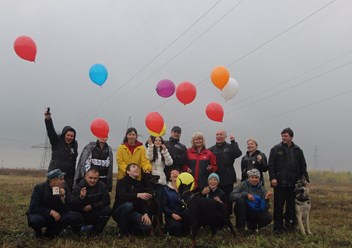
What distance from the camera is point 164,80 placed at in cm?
985

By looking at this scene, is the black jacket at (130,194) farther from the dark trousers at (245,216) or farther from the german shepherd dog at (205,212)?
the dark trousers at (245,216)

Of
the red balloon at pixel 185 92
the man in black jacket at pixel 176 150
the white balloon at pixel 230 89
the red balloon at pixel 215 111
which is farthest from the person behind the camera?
the white balloon at pixel 230 89

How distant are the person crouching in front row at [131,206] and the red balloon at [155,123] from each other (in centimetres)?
139

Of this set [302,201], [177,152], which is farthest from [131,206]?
[302,201]

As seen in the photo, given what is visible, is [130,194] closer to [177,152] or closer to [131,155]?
[131,155]

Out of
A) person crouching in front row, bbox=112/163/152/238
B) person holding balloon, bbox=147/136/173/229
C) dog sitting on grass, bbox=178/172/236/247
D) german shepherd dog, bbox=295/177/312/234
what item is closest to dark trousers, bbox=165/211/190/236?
person crouching in front row, bbox=112/163/152/238

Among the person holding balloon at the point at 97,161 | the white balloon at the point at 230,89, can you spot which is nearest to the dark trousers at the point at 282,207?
the white balloon at the point at 230,89

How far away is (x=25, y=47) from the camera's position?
8.26 metres

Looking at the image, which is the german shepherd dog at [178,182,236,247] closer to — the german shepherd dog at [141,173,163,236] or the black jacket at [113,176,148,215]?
the german shepherd dog at [141,173,163,236]

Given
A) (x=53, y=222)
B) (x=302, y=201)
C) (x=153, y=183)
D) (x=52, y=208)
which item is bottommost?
(x=53, y=222)

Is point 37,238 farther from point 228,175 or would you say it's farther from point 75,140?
point 228,175

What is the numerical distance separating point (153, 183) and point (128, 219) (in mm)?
873

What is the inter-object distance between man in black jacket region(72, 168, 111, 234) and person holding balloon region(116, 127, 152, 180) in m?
0.61

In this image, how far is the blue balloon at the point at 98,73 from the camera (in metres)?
9.33
